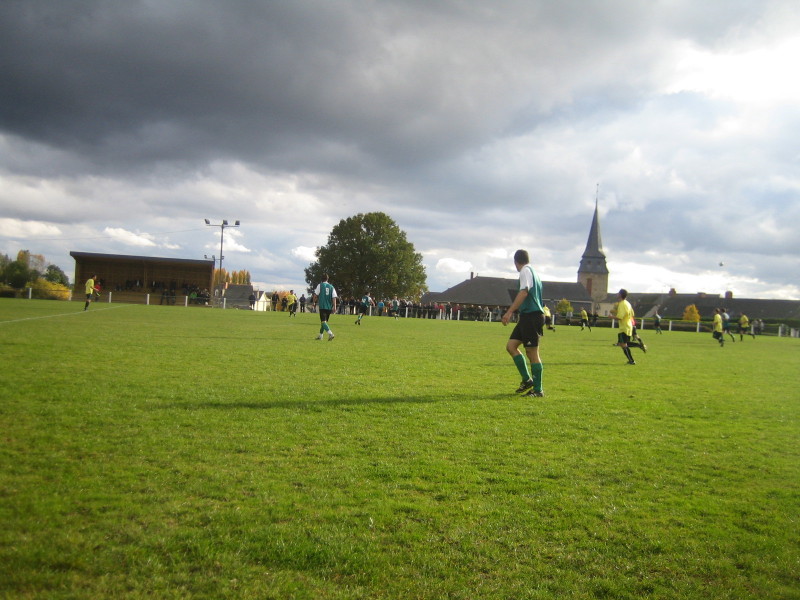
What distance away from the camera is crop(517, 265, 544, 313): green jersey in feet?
26.9

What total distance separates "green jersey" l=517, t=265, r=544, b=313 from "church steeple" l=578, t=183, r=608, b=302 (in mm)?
131033

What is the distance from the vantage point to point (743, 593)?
8.91ft

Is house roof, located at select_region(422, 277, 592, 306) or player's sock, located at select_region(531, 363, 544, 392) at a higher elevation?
house roof, located at select_region(422, 277, 592, 306)

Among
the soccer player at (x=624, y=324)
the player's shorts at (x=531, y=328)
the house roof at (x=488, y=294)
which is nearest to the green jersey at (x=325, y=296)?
the soccer player at (x=624, y=324)

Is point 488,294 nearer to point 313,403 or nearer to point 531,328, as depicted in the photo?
point 531,328

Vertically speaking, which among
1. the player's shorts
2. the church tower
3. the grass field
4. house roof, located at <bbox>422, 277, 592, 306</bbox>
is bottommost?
the grass field

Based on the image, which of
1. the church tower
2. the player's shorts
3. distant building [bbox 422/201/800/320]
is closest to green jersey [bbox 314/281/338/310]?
the player's shorts

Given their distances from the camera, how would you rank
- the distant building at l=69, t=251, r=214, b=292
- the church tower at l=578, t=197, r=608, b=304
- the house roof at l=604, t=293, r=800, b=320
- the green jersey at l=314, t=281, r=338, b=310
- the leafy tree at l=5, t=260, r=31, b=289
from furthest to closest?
the church tower at l=578, t=197, r=608, b=304
the house roof at l=604, t=293, r=800, b=320
the leafy tree at l=5, t=260, r=31, b=289
the distant building at l=69, t=251, r=214, b=292
the green jersey at l=314, t=281, r=338, b=310

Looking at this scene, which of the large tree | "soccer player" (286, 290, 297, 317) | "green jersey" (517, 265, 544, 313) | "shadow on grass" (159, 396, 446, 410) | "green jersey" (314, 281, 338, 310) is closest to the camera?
"shadow on grass" (159, 396, 446, 410)

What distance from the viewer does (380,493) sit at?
3.75m

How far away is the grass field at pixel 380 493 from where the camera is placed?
107 inches

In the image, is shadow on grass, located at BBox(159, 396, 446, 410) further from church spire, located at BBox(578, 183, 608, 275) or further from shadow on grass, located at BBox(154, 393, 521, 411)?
church spire, located at BBox(578, 183, 608, 275)

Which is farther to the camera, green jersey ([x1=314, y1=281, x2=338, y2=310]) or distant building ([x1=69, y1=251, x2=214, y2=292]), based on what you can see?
distant building ([x1=69, y1=251, x2=214, y2=292])

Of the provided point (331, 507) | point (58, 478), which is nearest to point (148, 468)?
point (58, 478)
